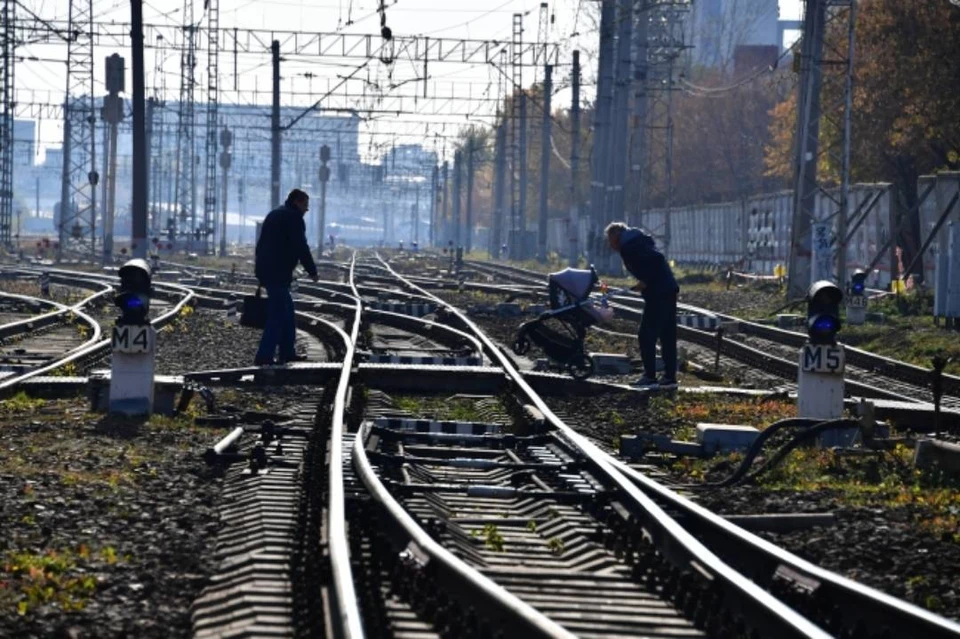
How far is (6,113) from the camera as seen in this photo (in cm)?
6594

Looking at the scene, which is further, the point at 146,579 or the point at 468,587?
the point at 146,579

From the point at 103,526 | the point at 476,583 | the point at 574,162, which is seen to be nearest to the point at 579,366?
the point at 103,526

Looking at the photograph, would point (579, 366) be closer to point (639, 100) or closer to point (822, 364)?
point (822, 364)

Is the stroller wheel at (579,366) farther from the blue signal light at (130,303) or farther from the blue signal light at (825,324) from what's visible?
the blue signal light at (130,303)

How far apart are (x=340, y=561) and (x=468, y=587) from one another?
23.9 inches

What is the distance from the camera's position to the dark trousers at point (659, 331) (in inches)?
644

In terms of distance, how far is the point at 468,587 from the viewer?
644 cm

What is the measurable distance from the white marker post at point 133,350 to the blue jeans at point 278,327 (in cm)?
395

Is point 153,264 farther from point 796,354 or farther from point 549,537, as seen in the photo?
point 549,537

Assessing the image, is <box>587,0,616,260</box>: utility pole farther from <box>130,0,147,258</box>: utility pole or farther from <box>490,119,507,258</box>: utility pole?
<box>490,119,507,258</box>: utility pole

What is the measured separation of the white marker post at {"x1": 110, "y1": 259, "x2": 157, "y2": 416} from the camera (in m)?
13.0

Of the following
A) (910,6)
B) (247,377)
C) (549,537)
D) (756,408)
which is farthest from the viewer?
(910,6)

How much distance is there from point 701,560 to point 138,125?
105 ft

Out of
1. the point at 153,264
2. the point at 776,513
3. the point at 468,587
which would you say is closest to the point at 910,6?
the point at 153,264
